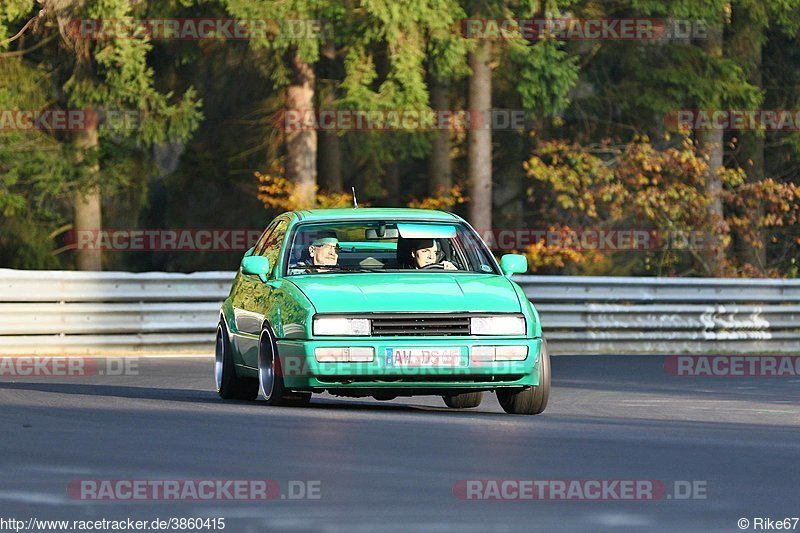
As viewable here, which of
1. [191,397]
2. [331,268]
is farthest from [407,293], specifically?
[191,397]

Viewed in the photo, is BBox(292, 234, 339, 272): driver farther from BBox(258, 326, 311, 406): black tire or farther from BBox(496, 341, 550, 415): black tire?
BBox(496, 341, 550, 415): black tire

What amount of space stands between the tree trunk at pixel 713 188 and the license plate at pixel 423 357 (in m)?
21.0

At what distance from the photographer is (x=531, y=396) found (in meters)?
15.1

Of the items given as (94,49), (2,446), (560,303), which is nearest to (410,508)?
(2,446)

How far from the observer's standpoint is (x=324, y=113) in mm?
37938

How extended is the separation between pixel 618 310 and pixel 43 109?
15.2 meters

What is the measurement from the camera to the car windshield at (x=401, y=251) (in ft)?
51.6

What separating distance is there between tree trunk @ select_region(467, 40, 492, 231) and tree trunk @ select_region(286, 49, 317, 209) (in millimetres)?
2993

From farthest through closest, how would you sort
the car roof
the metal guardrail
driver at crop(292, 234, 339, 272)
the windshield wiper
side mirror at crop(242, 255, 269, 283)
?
the metal guardrail → the car roof → side mirror at crop(242, 255, 269, 283) → driver at crop(292, 234, 339, 272) → the windshield wiper

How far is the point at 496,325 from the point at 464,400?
6.33ft

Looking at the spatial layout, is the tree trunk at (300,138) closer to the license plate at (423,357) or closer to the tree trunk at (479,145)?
the tree trunk at (479,145)

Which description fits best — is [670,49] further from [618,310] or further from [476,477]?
[476,477]

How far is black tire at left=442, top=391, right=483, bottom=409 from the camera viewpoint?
1633 centimetres

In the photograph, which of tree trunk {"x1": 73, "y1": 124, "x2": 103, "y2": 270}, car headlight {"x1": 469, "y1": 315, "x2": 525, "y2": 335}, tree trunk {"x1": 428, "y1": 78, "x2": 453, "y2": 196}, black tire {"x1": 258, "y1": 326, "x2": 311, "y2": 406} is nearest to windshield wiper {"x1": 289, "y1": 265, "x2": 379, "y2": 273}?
black tire {"x1": 258, "y1": 326, "x2": 311, "y2": 406}
